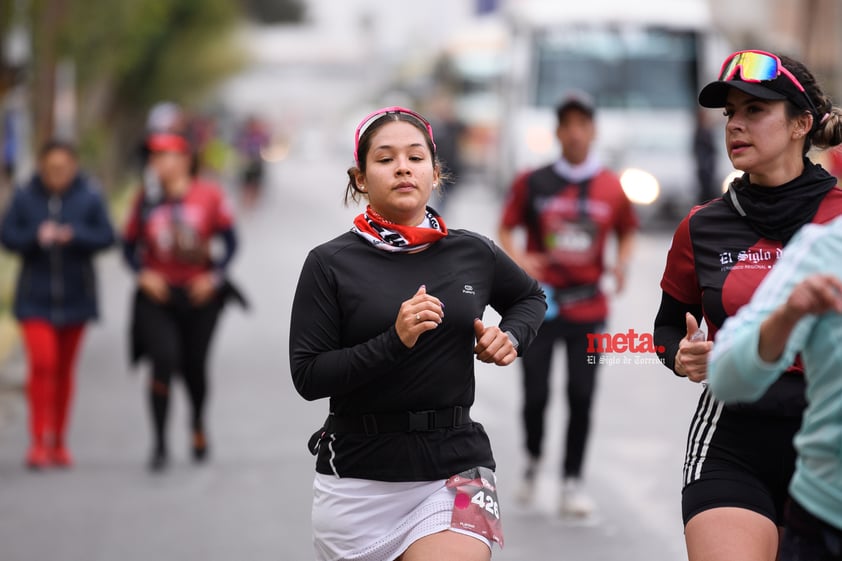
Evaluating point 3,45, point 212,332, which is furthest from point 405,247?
point 3,45

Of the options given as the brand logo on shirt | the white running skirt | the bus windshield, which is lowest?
the white running skirt

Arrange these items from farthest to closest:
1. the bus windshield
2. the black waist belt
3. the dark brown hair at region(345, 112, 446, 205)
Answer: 1. the bus windshield
2. the dark brown hair at region(345, 112, 446, 205)
3. the black waist belt

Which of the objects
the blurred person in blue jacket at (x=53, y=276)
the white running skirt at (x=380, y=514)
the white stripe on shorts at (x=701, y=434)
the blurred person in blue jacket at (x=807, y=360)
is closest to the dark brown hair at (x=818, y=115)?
the white stripe on shorts at (x=701, y=434)

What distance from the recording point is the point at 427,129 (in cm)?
410

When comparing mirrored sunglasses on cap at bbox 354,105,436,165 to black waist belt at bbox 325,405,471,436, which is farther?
mirrored sunglasses on cap at bbox 354,105,436,165

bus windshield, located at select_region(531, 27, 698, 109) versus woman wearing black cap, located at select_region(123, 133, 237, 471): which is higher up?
bus windshield, located at select_region(531, 27, 698, 109)

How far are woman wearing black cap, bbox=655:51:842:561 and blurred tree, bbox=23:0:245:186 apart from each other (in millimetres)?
15078

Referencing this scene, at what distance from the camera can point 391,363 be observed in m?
3.81

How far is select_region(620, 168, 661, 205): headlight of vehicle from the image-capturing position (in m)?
23.1

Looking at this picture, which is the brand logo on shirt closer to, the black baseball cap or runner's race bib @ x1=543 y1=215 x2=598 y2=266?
the black baseball cap

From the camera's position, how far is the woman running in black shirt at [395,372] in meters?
3.84

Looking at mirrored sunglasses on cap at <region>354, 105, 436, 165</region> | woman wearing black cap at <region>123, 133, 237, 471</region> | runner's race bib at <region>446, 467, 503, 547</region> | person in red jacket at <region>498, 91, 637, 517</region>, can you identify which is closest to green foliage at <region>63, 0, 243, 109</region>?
woman wearing black cap at <region>123, 133, 237, 471</region>

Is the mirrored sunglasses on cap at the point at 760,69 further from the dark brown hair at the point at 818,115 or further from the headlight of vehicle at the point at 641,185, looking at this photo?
the headlight of vehicle at the point at 641,185

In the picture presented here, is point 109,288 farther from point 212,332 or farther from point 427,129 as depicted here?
point 427,129
